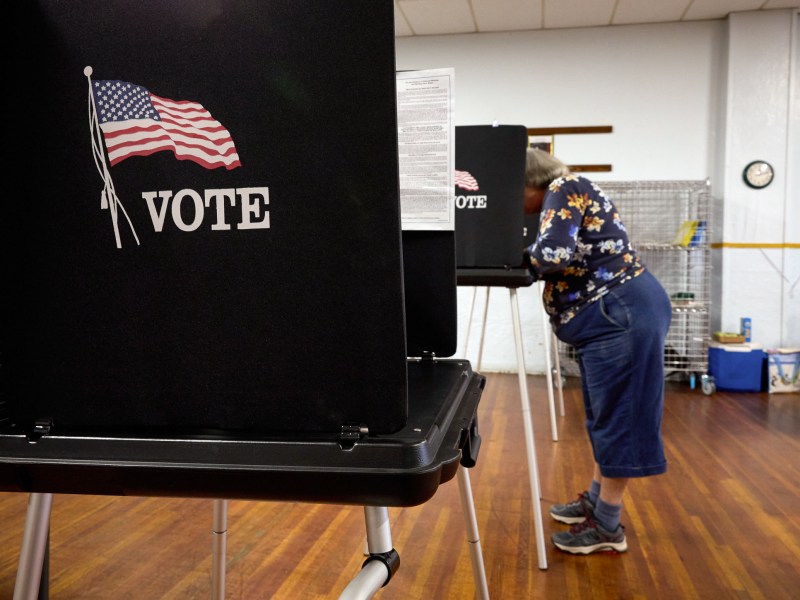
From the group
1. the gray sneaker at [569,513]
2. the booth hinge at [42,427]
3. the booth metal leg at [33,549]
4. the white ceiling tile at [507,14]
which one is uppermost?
the white ceiling tile at [507,14]

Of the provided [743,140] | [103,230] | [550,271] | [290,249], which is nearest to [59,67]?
[103,230]

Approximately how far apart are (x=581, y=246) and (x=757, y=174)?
3.60m

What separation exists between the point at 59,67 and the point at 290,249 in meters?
0.23

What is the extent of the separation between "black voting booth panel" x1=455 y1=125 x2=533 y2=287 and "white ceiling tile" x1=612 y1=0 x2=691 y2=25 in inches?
127

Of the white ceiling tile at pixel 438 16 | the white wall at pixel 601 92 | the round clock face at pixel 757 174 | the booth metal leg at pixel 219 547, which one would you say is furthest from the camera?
the white wall at pixel 601 92

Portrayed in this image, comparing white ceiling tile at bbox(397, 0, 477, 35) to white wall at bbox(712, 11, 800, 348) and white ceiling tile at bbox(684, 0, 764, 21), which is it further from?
white wall at bbox(712, 11, 800, 348)

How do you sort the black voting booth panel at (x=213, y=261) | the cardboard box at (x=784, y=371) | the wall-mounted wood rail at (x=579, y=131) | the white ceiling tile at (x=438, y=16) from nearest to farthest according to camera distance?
the black voting booth panel at (x=213, y=261) < the cardboard box at (x=784, y=371) < the white ceiling tile at (x=438, y=16) < the wall-mounted wood rail at (x=579, y=131)

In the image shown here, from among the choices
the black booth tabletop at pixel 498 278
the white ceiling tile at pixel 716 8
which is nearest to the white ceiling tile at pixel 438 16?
the white ceiling tile at pixel 716 8

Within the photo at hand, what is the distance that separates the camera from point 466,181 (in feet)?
6.67

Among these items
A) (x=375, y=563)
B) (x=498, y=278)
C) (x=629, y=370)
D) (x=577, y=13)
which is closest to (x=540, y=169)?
(x=498, y=278)

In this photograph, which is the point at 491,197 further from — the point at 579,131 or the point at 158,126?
the point at 579,131

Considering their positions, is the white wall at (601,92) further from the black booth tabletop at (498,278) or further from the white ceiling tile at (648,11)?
the black booth tabletop at (498,278)

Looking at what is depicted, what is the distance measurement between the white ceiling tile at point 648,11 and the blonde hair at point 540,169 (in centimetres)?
309

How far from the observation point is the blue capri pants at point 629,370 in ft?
6.26
